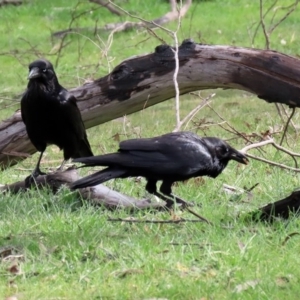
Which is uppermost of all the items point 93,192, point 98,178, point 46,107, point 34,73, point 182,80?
point 34,73

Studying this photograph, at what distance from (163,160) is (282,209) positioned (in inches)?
30.0

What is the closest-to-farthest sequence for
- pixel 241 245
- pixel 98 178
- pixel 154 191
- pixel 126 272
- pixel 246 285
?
1. pixel 246 285
2. pixel 126 272
3. pixel 241 245
4. pixel 98 178
5. pixel 154 191

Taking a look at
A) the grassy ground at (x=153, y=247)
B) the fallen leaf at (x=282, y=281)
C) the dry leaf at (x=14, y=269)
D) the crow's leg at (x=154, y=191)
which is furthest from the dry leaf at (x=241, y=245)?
the dry leaf at (x=14, y=269)

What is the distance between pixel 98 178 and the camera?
509cm

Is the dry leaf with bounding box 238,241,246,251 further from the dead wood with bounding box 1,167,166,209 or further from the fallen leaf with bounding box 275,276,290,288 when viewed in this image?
the dead wood with bounding box 1,167,166,209

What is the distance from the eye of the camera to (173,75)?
644 centimetres

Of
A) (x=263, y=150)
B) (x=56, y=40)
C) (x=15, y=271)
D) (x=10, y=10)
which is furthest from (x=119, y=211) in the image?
(x=10, y=10)

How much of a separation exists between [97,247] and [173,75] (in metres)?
2.13

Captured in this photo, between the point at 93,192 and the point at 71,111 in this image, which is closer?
the point at 93,192

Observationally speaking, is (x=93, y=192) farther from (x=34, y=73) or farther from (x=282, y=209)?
(x=282, y=209)

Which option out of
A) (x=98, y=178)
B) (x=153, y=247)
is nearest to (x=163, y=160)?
(x=98, y=178)

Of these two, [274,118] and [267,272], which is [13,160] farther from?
[274,118]

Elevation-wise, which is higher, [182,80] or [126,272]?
[182,80]

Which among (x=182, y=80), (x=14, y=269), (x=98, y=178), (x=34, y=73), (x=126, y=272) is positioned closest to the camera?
(x=126, y=272)
